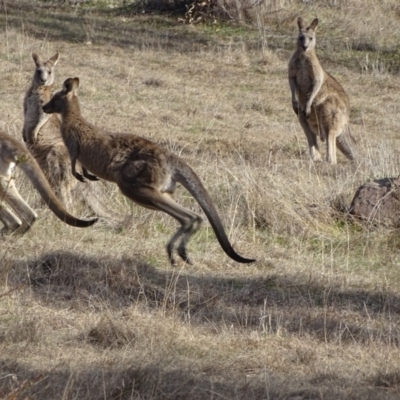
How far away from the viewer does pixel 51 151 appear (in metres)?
9.41

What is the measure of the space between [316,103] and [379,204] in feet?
14.8

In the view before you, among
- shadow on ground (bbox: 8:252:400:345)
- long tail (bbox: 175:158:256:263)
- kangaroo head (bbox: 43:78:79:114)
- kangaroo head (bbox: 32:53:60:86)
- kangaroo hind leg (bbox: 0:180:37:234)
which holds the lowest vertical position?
shadow on ground (bbox: 8:252:400:345)

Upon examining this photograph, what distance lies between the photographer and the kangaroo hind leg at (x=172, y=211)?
23.8 ft

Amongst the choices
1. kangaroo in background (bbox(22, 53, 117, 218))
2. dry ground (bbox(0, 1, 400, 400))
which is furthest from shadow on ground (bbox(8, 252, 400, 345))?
kangaroo in background (bbox(22, 53, 117, 218))

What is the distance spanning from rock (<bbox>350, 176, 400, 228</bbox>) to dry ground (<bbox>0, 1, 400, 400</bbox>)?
14 centimetres

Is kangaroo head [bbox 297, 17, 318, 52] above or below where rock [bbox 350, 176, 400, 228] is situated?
above

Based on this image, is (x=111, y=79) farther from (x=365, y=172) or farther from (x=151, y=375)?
(x=151, y=375)

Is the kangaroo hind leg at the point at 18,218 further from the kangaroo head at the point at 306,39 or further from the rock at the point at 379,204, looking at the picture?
the kangaroo head at the point at 306,39

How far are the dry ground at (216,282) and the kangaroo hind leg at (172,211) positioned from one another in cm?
16

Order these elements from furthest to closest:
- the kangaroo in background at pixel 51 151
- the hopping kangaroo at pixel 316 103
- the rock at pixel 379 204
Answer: the hopping kangaroo at pixel 316 103 → the kangaroo in background at pixel 51 151 → the rock at pixel 379 204

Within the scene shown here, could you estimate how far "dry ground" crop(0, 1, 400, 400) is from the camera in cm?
532

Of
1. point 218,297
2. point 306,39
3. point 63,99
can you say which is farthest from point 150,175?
point 306,39

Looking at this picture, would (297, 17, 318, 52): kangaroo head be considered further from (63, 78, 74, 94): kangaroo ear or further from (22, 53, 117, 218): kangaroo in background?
(63, 78, 74, 94): kangaroo ear

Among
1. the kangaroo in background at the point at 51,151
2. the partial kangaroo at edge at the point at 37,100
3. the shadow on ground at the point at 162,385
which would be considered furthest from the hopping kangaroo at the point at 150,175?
the partial kangaroo at edge at the point at 37,100
